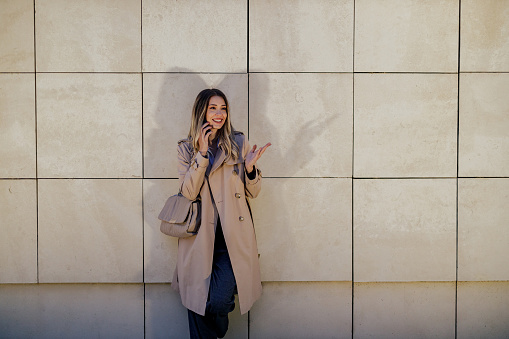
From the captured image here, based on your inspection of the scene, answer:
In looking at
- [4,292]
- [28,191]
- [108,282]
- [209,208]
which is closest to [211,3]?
[209,208]

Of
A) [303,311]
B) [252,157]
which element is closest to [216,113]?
[252,157]

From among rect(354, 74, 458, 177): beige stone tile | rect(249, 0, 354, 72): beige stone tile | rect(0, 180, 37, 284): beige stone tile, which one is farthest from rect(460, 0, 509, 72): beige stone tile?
rect(0, 180, 37, 284): beige stone tile

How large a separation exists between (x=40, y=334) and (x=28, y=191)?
1.50 m

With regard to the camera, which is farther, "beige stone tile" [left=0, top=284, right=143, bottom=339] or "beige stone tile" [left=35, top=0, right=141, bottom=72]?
"beige stone tile" [left=0, top=284, right=143, bottom=339]

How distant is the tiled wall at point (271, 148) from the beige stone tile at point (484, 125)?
0.05ft

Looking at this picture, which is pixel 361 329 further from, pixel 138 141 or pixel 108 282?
pixel 138 141

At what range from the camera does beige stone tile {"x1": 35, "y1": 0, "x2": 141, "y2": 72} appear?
429 cm

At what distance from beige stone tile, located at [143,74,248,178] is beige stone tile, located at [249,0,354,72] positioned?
358mm

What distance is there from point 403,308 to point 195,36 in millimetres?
3532

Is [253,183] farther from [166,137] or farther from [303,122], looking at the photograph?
[166,137]

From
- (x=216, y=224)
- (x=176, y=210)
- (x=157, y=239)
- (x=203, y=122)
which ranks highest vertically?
(x=203, y=122)

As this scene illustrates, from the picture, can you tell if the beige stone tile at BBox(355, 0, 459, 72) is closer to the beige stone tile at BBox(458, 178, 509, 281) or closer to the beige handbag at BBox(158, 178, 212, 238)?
the beige stone tile at BBox(458, 178, 509, 281)

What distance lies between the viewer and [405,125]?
4.36m

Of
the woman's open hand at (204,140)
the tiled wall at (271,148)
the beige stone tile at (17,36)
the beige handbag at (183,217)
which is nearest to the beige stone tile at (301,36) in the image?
the tiled wall at (271,148)
